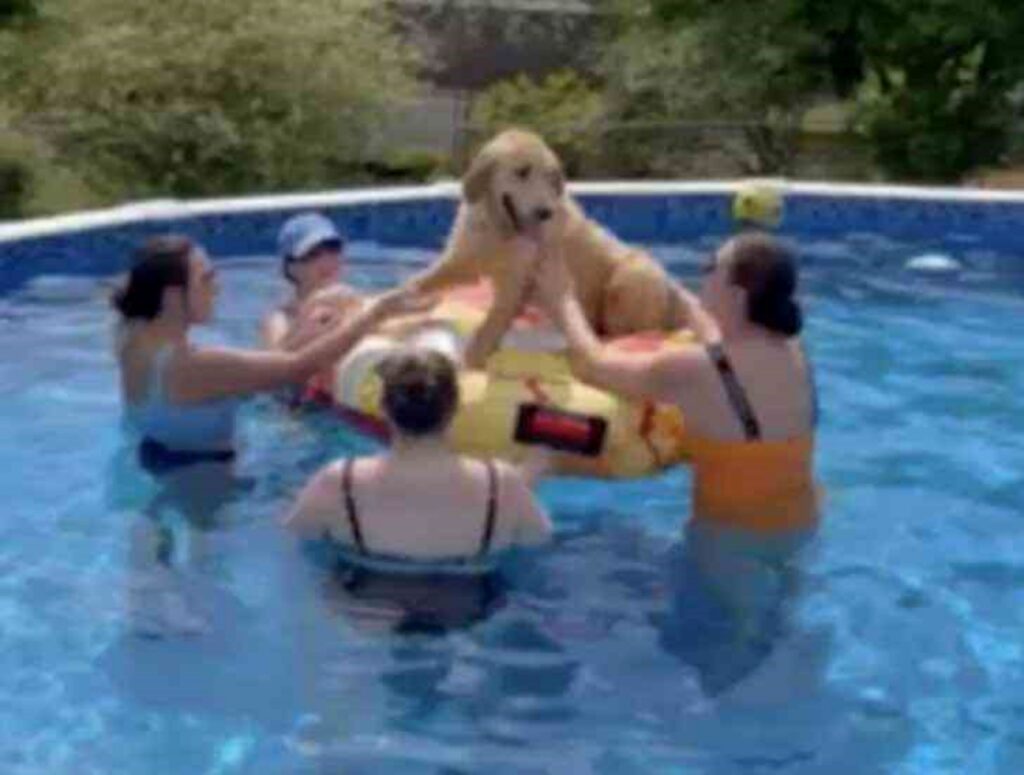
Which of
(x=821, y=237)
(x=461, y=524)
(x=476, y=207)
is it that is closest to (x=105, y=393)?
(x=476, y=207)

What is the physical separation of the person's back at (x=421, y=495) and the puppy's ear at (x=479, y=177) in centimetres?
122

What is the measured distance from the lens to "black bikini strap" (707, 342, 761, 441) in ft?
19.8

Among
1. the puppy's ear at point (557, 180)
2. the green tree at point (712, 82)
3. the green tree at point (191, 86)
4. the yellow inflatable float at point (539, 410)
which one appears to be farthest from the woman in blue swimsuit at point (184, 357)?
the green tree at point (712, 82)

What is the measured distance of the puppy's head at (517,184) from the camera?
6664mm

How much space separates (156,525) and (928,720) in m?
2.45

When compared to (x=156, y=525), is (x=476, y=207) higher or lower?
higher

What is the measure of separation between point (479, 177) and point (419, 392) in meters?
1.41

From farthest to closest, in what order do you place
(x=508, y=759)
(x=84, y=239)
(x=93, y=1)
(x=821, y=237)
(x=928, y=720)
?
(x=93, y=1) → (x=821, y=237) → (x=84, y=239) → (x=928, y=720) → (x=508, y=759)

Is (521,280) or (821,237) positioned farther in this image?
(821,237)

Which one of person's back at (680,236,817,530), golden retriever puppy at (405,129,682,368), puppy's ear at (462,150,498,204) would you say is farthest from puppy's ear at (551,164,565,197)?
person's back at (680,236,817,530)

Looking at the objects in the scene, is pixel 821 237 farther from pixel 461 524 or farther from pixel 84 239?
pixel 461 524

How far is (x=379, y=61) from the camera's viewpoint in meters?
14.3

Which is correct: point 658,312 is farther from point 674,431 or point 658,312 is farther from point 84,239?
point 84,239

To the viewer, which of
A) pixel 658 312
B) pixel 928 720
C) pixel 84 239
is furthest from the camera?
pixel 84 239
